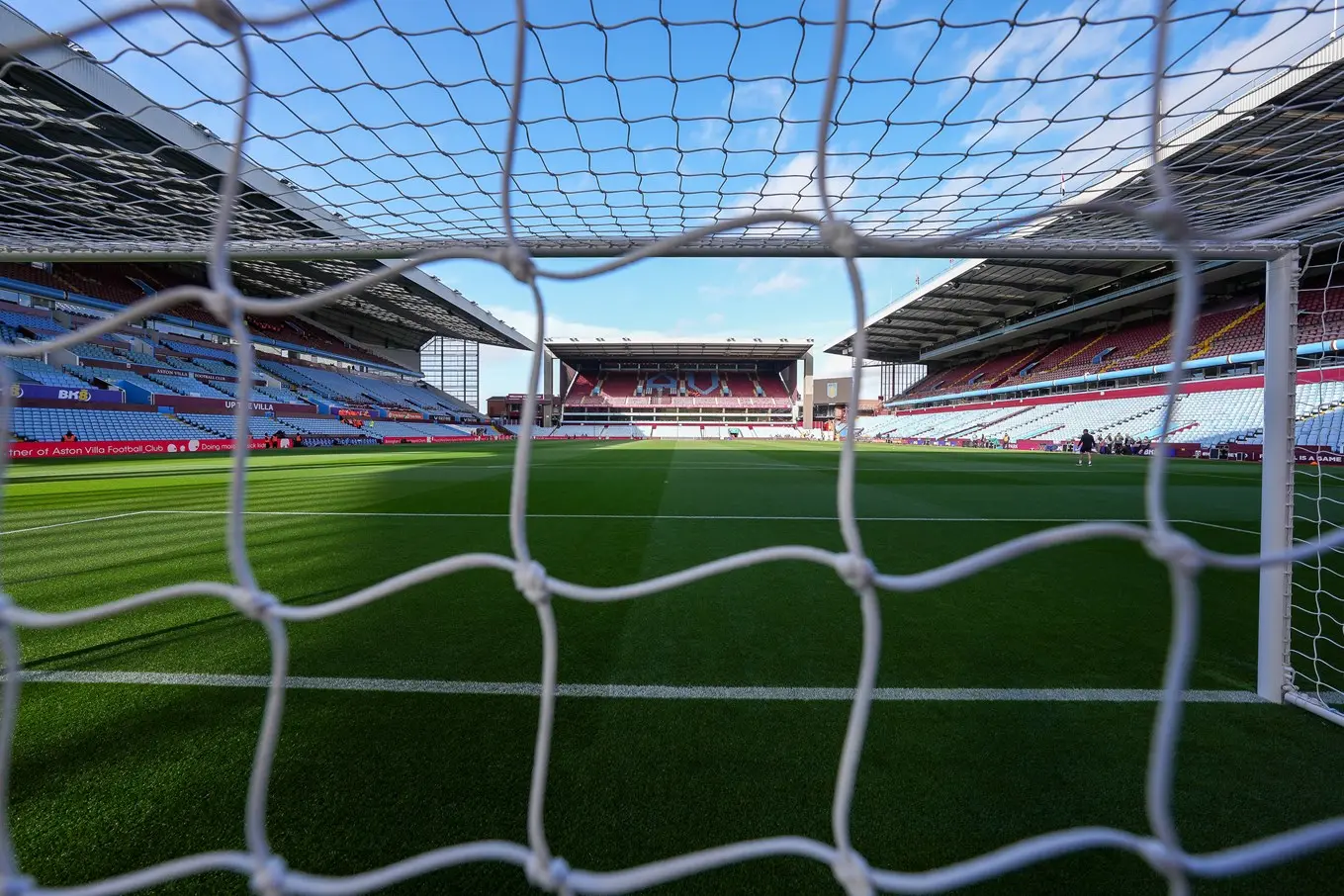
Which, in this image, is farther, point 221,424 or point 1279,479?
point 221,424

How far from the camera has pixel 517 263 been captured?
990 mm

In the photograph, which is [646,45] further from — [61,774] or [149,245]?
[61,774]

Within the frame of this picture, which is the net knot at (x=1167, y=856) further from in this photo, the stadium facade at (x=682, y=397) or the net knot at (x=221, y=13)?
the stadium facade at (x=682, y=397)

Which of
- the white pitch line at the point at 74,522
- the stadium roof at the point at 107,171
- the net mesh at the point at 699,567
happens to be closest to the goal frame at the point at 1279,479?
the net mesh at the point at 699,567

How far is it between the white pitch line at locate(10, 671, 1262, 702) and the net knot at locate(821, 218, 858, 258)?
1.27 meters

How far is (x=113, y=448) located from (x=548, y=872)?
18234 millimetres

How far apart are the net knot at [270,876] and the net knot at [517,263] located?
39.7 inches

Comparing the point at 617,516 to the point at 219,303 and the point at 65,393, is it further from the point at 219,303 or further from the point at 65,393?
the point at 65,393

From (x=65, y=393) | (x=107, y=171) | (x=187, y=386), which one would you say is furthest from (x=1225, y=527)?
(x=187, y=386)

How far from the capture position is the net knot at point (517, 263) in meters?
0.98

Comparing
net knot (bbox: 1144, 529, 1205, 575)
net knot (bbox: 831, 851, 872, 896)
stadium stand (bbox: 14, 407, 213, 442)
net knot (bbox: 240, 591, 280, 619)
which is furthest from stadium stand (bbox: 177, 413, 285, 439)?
net knot (bbox: 1144, 529, 1205, 575)

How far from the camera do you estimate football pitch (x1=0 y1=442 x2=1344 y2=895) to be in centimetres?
105

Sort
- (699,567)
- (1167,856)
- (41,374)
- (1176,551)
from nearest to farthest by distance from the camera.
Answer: (1167,856)
(1176,551)
(699,567)
(41,374)

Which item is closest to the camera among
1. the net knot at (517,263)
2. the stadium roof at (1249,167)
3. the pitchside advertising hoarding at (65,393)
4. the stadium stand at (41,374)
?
the net knot at (517,263)
